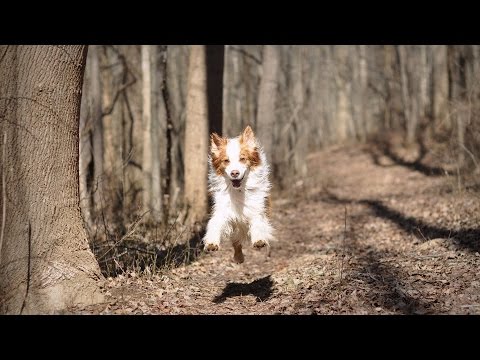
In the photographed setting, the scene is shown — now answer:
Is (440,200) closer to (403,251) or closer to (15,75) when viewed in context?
(403,251)

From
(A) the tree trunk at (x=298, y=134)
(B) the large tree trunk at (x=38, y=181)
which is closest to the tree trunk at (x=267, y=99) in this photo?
(A) the tree trunk at (x=298, y=134)

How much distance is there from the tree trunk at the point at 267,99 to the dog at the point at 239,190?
6936mm

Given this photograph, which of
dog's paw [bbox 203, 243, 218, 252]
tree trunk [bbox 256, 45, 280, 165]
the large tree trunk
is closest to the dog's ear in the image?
dog's paw [bbox 203, 243, 218, 252]

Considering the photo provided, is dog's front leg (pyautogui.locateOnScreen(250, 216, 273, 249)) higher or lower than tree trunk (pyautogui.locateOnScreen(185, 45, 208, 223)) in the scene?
lower

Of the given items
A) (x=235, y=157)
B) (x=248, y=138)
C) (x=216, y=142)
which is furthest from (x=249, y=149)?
(x=216, y=142)

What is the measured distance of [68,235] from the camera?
5.64m

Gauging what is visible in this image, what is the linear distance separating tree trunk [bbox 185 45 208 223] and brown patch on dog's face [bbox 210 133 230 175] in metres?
3.35

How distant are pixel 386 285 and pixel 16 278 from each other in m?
4.11

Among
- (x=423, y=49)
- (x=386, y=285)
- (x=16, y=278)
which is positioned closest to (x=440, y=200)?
(x=386, y=285)

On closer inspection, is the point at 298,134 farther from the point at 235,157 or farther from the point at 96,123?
the point at 235,157

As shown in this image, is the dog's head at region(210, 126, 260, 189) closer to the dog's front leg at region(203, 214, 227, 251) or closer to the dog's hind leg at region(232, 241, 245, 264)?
the dog's front leg at region(203, 214, 227, 251)

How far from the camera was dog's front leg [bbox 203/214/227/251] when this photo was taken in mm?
6383

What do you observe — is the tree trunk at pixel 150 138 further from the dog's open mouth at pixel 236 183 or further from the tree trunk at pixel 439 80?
the tree trunk at pixel 439 80
